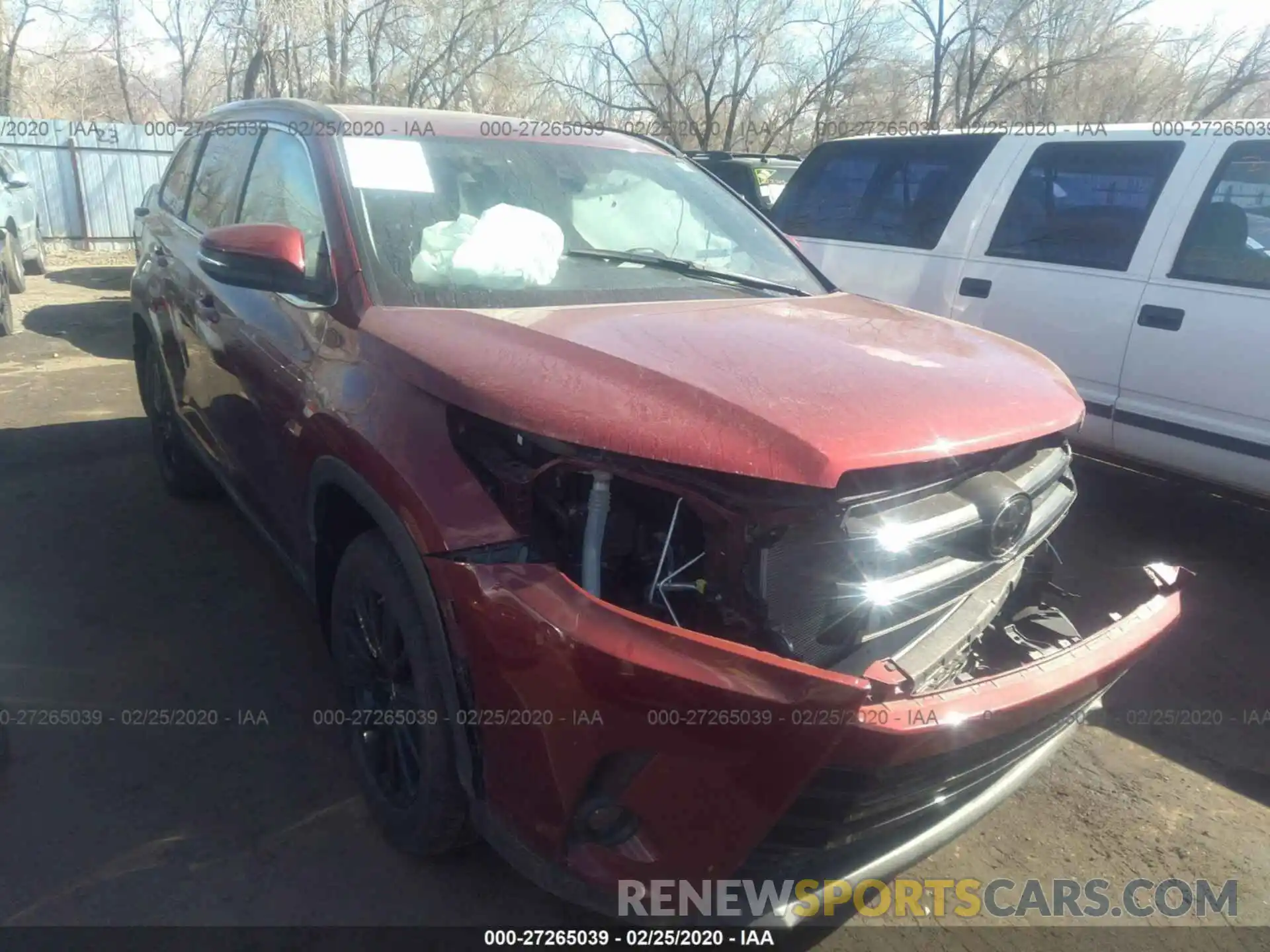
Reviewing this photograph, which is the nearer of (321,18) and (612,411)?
(612,411)

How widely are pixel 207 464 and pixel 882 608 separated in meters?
3.00

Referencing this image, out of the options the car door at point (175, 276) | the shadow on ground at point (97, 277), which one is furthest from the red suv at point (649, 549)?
the shadow on ground at point (97, 277)

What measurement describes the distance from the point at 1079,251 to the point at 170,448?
4536 millimetres

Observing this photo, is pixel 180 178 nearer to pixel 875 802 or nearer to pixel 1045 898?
pixel 875 802

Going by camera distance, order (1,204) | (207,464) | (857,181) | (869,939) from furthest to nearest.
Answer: (1,204)
(857,181)
(207,464)
(869,939)

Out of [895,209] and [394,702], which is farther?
[895,209]

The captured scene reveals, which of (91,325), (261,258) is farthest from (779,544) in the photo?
(91,325)

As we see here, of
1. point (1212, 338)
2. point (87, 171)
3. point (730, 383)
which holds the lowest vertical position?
point (1212, 338)

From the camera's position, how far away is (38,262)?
12.3m

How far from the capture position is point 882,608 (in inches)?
76.7

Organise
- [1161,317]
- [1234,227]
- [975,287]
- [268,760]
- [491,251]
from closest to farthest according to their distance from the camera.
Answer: [491,251], [268,760], [1234,227], [1161,317], [975,287]

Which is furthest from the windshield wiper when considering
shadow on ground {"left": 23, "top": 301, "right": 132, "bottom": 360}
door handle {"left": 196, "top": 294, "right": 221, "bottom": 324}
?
shadow on ground {"left": 23, "top": 301, "right": 132, "bottom": 360}

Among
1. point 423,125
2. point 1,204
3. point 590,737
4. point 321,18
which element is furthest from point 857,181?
point 321,18

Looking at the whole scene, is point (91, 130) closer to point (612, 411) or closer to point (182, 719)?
point (182, 719)
